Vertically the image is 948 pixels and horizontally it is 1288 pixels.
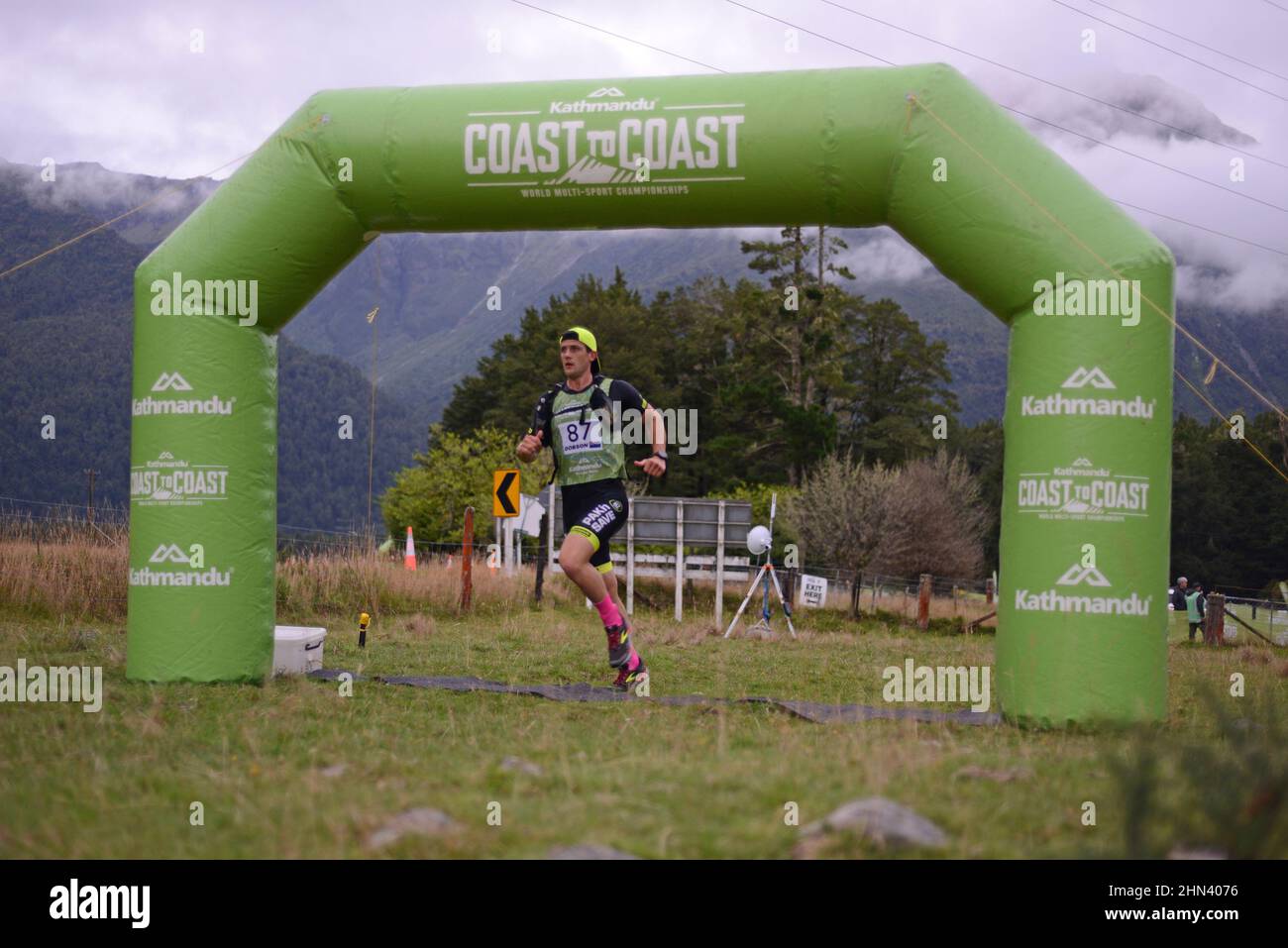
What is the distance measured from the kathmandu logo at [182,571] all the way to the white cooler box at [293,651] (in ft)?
2.58

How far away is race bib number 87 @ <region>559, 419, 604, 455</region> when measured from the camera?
7887 mm

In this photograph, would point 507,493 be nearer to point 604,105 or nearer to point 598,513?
point 598,513

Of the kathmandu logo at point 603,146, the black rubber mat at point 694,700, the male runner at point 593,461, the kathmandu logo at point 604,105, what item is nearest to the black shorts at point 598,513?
the male runner at point 593,461

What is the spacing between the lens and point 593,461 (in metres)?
7.91

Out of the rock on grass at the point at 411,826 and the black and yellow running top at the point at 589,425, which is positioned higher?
the black and yellow running top at the point at 589,425

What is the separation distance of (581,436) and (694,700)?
6.22 feet

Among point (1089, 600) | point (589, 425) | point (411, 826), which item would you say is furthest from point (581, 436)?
point (411, 826)

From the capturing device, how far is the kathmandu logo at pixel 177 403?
23.9 feet

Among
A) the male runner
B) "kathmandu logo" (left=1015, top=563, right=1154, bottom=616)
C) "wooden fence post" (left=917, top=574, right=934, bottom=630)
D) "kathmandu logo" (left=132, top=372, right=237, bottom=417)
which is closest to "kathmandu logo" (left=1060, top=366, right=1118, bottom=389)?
"kathmandu logo" (left=1015, top=563, right=1154, bottom=616)

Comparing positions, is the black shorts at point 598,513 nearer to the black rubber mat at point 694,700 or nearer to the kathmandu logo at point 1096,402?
the black rubber mat at point 694,700

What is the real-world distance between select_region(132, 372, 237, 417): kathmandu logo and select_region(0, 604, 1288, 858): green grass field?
164 cm

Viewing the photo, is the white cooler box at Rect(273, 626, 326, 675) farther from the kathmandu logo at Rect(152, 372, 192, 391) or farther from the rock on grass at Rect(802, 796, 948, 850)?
the rock on grass at Rect(802, 796, 948, 850)
